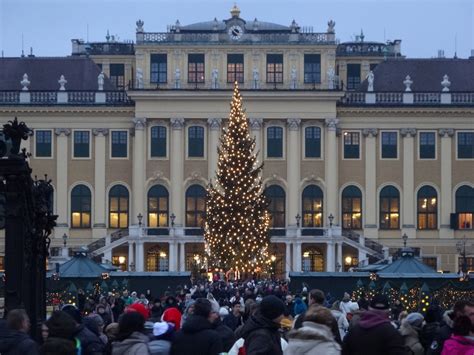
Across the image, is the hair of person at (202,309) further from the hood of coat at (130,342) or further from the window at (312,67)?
the window at (312,67)


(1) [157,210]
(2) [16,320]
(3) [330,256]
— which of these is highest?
(1) [157,210]

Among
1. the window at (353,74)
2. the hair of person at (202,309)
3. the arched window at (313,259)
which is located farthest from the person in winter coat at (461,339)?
the window at (353,74)

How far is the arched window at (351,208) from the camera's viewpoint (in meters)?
79.9

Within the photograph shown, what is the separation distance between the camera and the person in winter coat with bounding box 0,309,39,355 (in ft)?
42.4

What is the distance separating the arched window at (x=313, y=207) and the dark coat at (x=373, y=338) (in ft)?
218

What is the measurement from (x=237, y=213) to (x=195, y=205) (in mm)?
14485

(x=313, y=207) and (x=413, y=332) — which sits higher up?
(x=313, y=207)

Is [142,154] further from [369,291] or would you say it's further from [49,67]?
[369,291]

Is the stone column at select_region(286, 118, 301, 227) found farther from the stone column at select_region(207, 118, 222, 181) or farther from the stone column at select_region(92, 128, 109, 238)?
the stone column at select_region(92, 128, 109, 238)

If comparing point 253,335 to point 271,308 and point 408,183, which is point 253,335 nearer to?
point 271,308

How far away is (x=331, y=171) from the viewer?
7975cm

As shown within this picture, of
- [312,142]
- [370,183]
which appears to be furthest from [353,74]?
[370,183]

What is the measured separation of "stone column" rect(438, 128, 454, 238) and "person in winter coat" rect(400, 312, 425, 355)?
6306cm

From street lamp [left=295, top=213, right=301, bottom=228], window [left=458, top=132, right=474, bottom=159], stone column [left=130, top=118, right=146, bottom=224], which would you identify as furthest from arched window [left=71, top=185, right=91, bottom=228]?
window [left=458, top=132, right=474, bottom=159]
